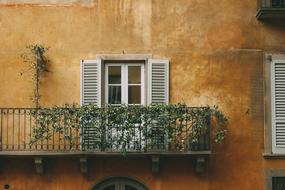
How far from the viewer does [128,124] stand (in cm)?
1986

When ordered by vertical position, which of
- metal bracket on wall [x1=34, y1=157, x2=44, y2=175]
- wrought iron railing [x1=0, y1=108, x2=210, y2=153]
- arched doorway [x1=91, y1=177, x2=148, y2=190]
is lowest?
arched doorway [x1=91, y1=177, x2=148, y2=190]

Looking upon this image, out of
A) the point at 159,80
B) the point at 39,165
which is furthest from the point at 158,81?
the point at 39,165

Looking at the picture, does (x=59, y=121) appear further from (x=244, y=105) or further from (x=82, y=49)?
(x=244, y=105)

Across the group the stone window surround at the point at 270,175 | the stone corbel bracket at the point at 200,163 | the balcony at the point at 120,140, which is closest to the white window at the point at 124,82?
the balcony at the point at 120,140

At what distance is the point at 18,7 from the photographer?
69.0 feet

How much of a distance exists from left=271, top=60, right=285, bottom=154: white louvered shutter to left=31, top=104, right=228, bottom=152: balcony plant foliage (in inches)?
64.8

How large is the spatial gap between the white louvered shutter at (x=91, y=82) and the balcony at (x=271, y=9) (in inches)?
156

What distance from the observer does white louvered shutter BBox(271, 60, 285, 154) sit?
20.6m

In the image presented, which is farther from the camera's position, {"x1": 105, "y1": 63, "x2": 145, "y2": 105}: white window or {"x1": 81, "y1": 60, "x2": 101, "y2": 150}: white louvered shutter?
{"x1": 105, "y1": 63, "x2": 145, "y2": 105}: white window

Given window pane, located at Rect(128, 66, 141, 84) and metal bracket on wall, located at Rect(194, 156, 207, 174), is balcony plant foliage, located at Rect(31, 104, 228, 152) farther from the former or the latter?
window pane, located at Rect(128, 66, 141, 84)

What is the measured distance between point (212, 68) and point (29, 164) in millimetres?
4817

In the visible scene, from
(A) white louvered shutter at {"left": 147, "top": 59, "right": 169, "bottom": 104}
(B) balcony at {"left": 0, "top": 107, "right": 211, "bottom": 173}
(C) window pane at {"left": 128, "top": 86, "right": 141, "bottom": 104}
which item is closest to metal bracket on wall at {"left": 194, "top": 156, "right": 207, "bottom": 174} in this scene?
(B) balcony at {"left": 0, "top": 107, "right": 211, "bottom": 173}

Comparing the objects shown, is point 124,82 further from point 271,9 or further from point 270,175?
point 270,175

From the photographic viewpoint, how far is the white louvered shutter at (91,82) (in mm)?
20625
